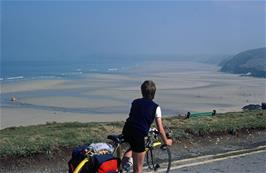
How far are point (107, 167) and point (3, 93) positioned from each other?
39149 mm

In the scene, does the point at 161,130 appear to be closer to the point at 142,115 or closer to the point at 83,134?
the point at 142,115

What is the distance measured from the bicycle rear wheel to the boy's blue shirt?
2.77ft

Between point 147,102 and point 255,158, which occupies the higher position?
point 147,102

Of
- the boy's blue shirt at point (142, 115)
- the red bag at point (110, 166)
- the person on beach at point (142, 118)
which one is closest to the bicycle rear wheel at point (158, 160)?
the person on beach at point (142, 118)

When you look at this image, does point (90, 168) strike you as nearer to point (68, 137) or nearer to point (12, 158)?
point (12, 158)

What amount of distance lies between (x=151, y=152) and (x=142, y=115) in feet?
4.28

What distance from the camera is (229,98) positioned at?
41.5m

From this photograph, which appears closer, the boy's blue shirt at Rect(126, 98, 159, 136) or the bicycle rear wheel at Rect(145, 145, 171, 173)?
the boy's blue shirt at Rect(126, 98, 159, 136)

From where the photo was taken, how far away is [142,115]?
19.7 ft

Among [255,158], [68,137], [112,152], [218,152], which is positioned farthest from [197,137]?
[112,152]

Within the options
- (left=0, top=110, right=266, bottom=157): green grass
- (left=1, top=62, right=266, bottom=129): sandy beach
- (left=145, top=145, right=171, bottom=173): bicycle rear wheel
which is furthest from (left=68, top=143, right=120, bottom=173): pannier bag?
(left=1, top=62, right=266, bottom=129): sandy beach

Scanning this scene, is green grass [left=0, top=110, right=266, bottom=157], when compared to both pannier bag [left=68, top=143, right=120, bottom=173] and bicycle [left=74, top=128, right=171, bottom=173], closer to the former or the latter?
bicycle [left=74, top=128, right=171, bottom=173]

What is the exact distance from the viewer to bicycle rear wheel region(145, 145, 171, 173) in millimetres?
7199

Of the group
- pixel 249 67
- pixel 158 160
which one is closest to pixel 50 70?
pixel 249 67
